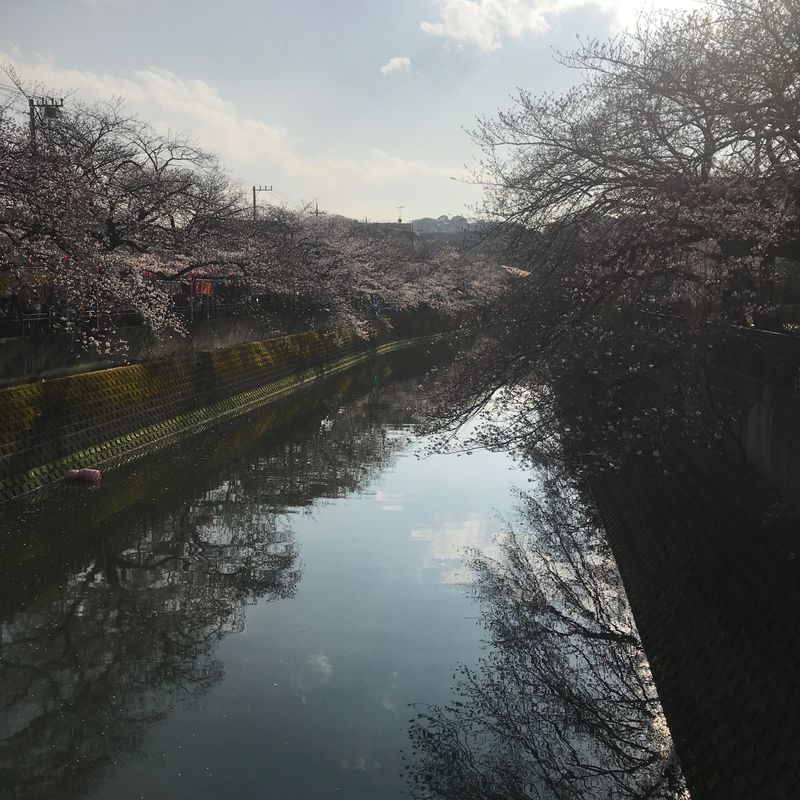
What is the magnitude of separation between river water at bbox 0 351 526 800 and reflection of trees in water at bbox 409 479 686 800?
335 mm

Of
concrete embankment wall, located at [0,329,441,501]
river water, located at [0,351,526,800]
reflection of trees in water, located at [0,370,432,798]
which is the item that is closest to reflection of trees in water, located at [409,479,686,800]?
river water, located at [0,351,526,800]

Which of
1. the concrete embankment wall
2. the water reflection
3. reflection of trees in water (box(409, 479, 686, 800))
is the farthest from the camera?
the concrete embankment wall

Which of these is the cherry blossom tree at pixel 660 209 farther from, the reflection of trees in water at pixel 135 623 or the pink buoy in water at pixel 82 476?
the pink buoy in water at pixel 82 476

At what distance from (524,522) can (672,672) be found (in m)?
6.85

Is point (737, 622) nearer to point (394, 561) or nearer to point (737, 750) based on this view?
point (737, 750)

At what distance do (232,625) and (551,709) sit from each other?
3.90 m

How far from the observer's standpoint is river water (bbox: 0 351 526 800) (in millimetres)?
7062

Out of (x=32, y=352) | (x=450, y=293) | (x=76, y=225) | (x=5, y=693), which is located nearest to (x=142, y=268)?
(x=32, y=352)

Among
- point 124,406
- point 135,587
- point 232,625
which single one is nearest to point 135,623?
point 232,625

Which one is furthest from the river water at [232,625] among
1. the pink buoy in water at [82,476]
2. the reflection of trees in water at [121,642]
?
the pink buoy in water at [82,476]

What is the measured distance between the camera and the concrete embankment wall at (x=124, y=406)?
592 inches

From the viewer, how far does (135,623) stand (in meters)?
10.2

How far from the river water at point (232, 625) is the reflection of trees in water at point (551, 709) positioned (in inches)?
13.2

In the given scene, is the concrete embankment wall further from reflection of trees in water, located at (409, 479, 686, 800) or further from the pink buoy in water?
reflection of trees in water, located at (409, 479, 686, 800)
